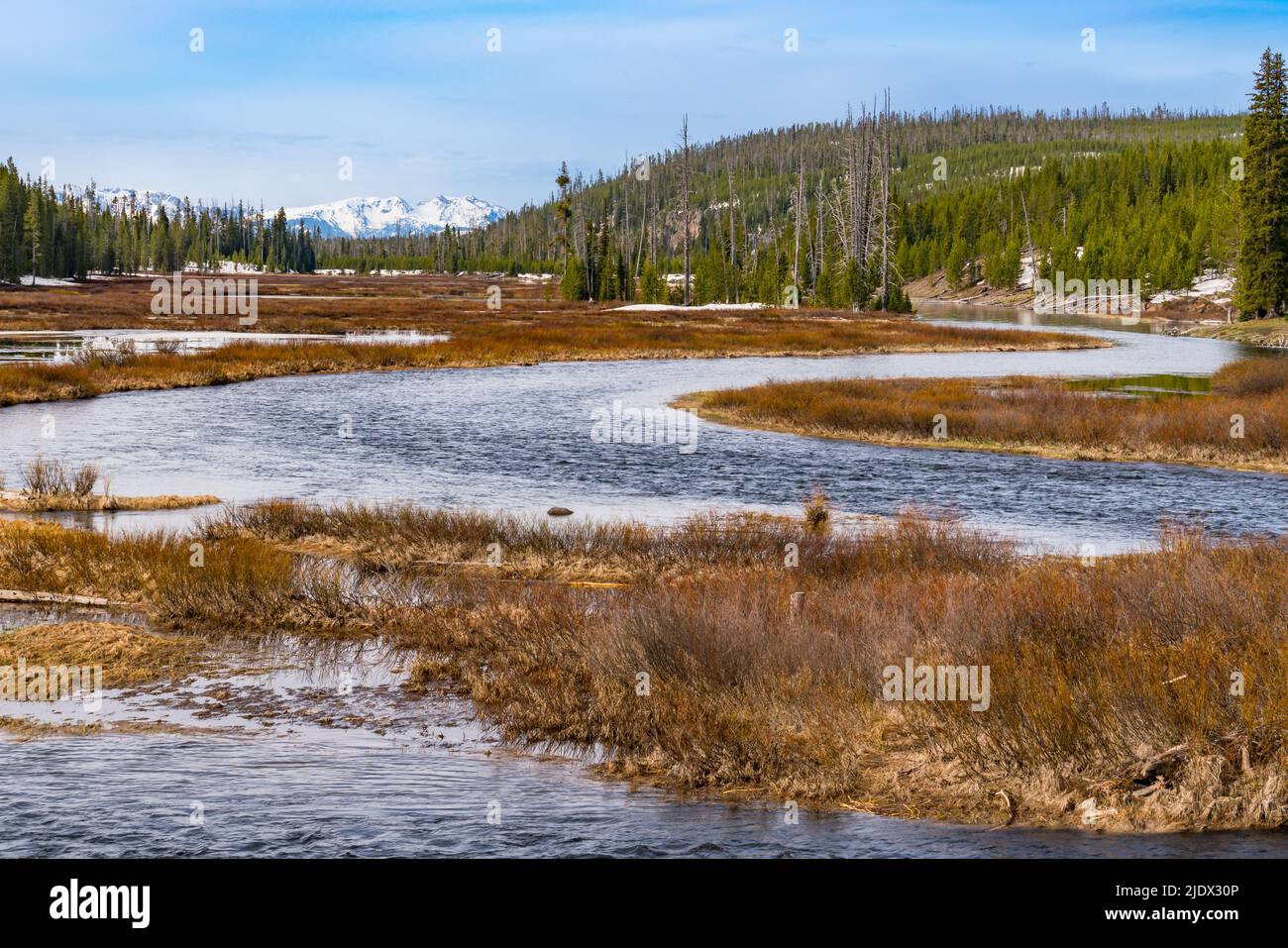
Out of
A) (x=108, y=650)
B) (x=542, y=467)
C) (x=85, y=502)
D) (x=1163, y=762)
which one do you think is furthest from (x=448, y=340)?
(x=1163, y=762)

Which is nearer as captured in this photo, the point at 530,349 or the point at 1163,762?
the point at 1163,762

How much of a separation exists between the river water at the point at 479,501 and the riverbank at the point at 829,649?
0.55 meters

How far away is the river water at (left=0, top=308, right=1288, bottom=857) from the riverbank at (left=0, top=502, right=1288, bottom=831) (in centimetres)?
55

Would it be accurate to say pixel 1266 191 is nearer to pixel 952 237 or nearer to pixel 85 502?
pixel 85 502

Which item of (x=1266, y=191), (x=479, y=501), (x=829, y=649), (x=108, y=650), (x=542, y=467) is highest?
(x=1266, y=191)

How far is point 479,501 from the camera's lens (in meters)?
24.6

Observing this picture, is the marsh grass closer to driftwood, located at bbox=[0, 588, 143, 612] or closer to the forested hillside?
driftwood, located at bbox=[0, 588, 143, 612]

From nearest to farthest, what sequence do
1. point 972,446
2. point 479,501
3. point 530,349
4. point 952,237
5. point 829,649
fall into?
point 829,649 < point 479,501 < point 972,446 < point 530,349 < point 952,237

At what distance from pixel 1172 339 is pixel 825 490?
224ft

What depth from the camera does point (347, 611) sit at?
1546cm

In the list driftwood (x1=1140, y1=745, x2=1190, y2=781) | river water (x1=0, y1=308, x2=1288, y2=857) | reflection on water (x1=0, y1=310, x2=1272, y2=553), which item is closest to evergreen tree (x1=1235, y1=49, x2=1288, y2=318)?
A: river water (x1=0, y1=308, x2=1288, y2=857)

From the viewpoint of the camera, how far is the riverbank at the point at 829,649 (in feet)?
31.7

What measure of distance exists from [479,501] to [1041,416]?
19362mm
